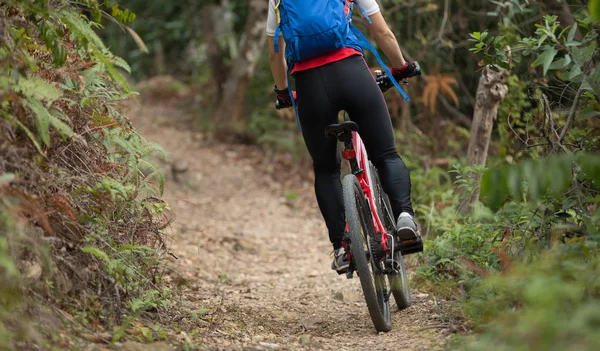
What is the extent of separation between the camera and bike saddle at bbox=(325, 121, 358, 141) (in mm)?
4016

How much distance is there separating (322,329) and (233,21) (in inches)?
443

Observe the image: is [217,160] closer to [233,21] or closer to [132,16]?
[233,21]

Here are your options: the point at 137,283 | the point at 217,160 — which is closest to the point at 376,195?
the point at 137,283

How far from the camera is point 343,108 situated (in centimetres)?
413

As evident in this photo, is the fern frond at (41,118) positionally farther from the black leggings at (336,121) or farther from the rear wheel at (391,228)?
the rear wheel at (391,228)

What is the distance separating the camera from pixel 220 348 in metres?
3.54

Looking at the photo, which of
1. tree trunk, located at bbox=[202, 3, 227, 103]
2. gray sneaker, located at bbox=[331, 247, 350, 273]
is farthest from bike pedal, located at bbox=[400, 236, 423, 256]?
tree trunk, located at bbox=[202, 3, 227, 103]

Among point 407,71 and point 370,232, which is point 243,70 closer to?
point 407,71

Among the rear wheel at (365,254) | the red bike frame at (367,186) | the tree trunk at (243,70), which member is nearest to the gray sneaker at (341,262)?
the rear wheel at (365,254)

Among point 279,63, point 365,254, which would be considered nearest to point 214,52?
point 279,63

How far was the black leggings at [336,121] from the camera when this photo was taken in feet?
13.2

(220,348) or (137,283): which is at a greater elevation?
(137,283)

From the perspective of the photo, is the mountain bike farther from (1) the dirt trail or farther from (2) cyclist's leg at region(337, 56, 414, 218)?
(1) the dirt trail

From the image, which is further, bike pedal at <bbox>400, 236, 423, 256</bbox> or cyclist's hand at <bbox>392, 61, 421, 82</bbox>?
cyclist's hand at <bbox>392, 61, 421, 82</bbox>
